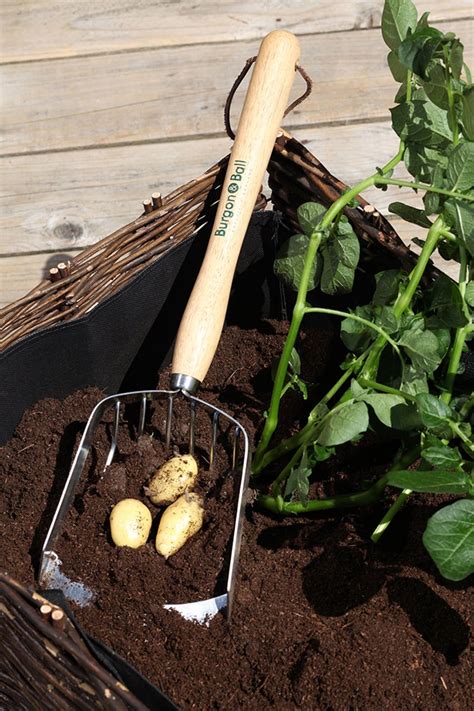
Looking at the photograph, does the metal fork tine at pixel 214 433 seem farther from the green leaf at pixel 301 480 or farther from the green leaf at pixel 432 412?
the green leaf at pixel 432 412

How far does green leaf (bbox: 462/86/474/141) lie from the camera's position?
829 mm

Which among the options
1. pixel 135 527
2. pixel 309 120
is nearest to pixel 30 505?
pixel 135 527

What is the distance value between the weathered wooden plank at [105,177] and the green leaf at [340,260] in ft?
2.01

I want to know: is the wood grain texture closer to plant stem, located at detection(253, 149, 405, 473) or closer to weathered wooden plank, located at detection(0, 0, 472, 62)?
weathered wooden plank, located at detection(0, 0, 472, 62)

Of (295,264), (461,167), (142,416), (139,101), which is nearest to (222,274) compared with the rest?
(295,264)

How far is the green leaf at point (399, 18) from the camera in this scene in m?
0.90

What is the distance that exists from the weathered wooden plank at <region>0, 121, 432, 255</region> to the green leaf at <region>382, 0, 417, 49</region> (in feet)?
2.19

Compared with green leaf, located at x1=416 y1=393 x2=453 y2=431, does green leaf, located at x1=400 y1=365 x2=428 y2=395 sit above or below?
above

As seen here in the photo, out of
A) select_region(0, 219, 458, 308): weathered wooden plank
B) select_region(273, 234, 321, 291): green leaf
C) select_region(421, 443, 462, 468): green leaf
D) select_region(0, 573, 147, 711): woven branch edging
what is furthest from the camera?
select_region(0, 219, 458, 308): weathered wooden plank

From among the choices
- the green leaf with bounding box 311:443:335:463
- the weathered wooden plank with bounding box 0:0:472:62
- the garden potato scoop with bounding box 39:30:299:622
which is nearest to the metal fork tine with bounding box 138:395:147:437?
the garden potato scoop with bounding box 39:30:299:622

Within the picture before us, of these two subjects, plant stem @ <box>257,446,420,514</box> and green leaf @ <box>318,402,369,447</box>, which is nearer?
green leaf @ <box>318,402,369,447</box>

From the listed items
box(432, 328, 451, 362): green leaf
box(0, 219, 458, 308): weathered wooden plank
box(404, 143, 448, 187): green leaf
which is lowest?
box(432, 328, 451, 362): green leaf

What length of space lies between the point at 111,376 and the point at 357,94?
784mm

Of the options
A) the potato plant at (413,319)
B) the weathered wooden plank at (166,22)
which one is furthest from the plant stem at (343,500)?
the weathered wooden plank at (166,22)
